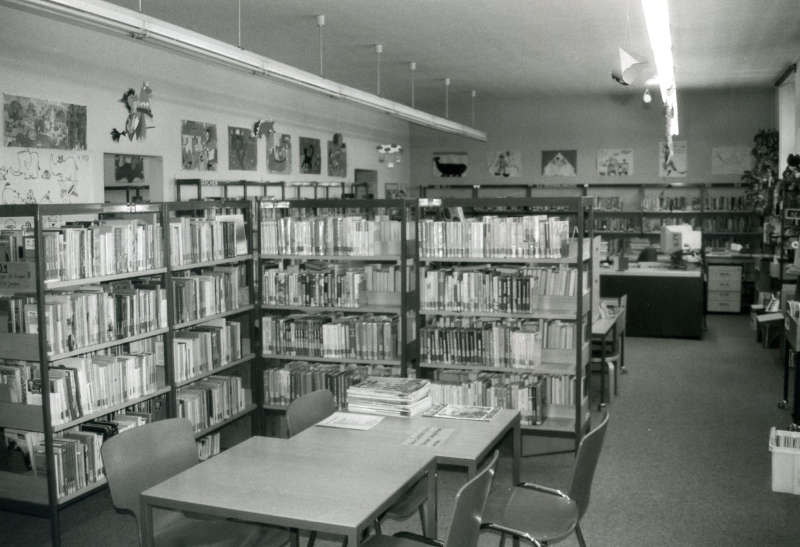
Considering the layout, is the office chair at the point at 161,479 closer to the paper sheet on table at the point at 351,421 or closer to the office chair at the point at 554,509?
the paper sheet on table at the point at 351,421

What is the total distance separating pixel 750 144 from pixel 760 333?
497 cm

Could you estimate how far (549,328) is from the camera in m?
6.05

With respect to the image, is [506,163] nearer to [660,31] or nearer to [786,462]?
[660,31]

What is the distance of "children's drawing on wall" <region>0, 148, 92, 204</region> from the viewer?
6918 millimetres

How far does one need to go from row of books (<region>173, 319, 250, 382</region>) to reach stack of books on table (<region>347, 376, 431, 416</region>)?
190 cm

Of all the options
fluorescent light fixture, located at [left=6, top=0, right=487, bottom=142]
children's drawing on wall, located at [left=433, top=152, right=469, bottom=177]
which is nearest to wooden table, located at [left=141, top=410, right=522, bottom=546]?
fluorescent light fixture, located at [left=6, top=0, right=487, bottom=142]

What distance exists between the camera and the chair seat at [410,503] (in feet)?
12.8

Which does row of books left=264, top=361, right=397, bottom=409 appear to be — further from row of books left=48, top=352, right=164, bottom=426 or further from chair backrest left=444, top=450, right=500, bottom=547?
chair backrest left=444, top=450, right=500, bottom=547

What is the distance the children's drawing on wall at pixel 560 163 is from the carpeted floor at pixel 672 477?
720 cm

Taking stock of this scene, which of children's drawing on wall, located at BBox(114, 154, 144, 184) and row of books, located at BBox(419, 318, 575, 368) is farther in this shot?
children's drawing on wall, located at BBox(114, 154, 144, 184)

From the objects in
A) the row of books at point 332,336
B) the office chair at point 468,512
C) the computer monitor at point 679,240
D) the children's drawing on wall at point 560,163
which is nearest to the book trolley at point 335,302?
the row of books at point 332,336

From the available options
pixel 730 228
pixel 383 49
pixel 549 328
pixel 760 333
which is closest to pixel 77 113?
pixel 383 49

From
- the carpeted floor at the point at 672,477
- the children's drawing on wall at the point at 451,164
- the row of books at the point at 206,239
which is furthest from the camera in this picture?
the children's drawing on wall at the point at 451,164

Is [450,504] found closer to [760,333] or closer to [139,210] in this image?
[139,210]
